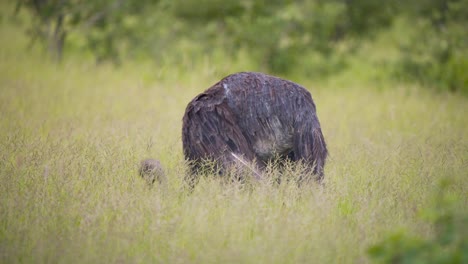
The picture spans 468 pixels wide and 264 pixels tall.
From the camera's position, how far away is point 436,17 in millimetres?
13172

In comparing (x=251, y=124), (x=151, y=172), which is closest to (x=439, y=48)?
(x=251, y=124)

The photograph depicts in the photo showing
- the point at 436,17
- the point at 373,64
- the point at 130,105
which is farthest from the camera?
the point at 373,64

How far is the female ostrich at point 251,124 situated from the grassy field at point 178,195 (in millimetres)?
243

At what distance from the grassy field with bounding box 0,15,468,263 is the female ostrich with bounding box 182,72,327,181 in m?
0.24

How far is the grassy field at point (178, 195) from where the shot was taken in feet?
13.5

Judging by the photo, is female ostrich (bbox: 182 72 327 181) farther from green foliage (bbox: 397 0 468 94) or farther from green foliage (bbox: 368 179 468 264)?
green foliage (bbox: 397 0 468 94)

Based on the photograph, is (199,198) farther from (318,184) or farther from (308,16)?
(308,16)

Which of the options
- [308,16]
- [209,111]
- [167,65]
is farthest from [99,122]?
[308,16]

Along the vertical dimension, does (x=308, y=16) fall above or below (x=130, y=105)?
above

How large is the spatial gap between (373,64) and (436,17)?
187 cm

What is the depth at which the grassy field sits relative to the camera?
4105mm

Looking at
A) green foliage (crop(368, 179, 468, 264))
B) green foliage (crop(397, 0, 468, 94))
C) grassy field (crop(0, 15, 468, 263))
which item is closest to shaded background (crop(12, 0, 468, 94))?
green foliage (crop(397, 0, 468, 94))

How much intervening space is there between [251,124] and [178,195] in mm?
800

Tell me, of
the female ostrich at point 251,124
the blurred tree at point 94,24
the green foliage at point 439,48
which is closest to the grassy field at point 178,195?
the female ostrich at point 251,124
